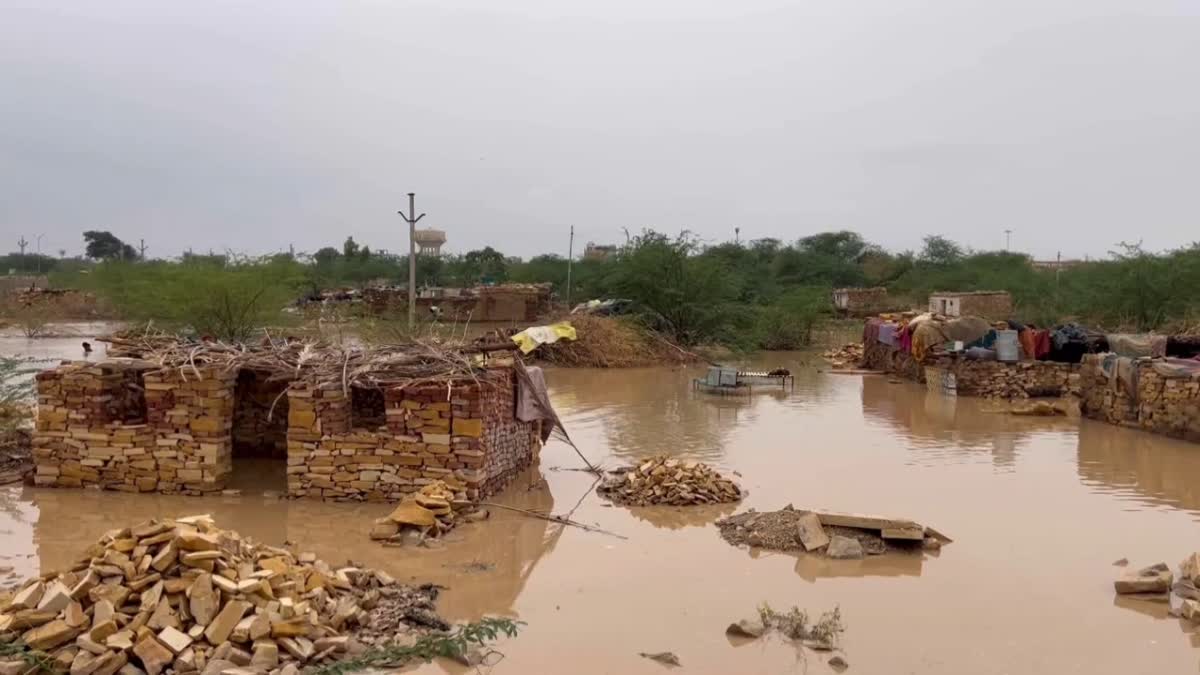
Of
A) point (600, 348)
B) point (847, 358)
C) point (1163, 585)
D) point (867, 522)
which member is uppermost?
point (600, 348)

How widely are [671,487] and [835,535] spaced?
2093 millimetres

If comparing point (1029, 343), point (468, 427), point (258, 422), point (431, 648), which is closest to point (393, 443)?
point (468, 427)

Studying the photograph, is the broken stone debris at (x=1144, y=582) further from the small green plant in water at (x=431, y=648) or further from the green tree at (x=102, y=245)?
the green tree at (x=102, y=245)

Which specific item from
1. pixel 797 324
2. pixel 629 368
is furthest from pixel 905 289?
pixel 629 368

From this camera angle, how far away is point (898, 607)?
22.3 feet

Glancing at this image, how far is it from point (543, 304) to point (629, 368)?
35.9 ft

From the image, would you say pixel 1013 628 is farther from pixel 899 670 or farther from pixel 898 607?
pixel 899 670

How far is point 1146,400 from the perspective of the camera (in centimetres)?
1486

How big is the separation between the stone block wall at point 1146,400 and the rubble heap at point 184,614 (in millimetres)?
12916

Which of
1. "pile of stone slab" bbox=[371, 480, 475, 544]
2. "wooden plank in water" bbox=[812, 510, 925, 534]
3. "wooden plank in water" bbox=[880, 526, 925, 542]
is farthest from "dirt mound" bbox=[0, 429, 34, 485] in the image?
"wooden plank in water" bbox=[880, 526, 925, 542]

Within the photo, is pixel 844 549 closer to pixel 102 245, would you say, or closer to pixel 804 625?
pixel 804 625

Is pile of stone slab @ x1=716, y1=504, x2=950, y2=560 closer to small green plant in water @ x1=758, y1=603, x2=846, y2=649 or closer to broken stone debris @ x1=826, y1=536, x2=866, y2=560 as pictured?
broken stone debris @ x1=826, y1=536, x2=866, y2=560

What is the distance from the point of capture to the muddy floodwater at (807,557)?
6.01 meters

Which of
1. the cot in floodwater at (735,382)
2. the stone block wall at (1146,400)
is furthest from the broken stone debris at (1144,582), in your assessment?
the cot in floodwater at (735,382)
